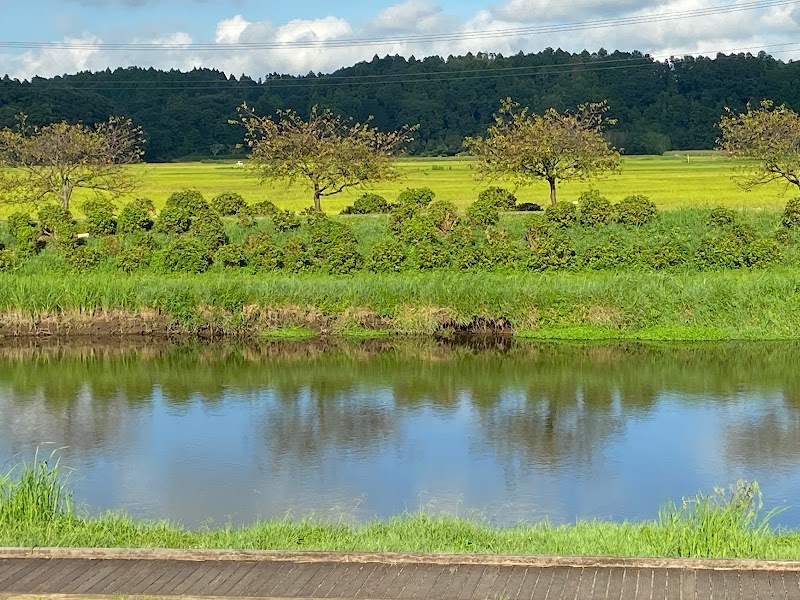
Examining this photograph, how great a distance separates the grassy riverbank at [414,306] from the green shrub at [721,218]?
372cm

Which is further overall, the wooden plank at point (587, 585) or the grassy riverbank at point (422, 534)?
the grassy riverbank at point (422, 534)

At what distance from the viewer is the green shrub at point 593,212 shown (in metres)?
29.8

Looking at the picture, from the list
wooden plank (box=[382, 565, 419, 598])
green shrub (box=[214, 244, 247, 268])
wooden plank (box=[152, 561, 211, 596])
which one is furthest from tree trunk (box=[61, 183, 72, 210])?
wooden plank (box=[382, 565, 419, 598])

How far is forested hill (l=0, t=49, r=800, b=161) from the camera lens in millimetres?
85250

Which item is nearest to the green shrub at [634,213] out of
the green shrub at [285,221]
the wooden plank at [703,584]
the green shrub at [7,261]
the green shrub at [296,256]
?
the green shrub at [296,256]

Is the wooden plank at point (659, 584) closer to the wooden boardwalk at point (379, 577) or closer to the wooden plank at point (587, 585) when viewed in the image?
the wooden boardwalk at point (379, 577)

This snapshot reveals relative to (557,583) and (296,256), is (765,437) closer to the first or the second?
(557,583)

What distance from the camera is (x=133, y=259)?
28125mm

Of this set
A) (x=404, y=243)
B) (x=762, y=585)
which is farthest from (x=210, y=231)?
(x=762, y=585)

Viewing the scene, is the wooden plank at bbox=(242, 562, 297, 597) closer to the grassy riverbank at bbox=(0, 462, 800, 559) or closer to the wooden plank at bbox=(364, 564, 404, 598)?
the wooden plank at bbox=(364, 564, 404, 598)

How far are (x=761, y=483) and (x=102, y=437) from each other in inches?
336

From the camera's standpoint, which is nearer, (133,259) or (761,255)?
(761,255)

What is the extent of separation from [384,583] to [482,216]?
22.0 metres

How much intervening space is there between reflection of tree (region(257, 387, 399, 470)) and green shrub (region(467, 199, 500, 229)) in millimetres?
11101
